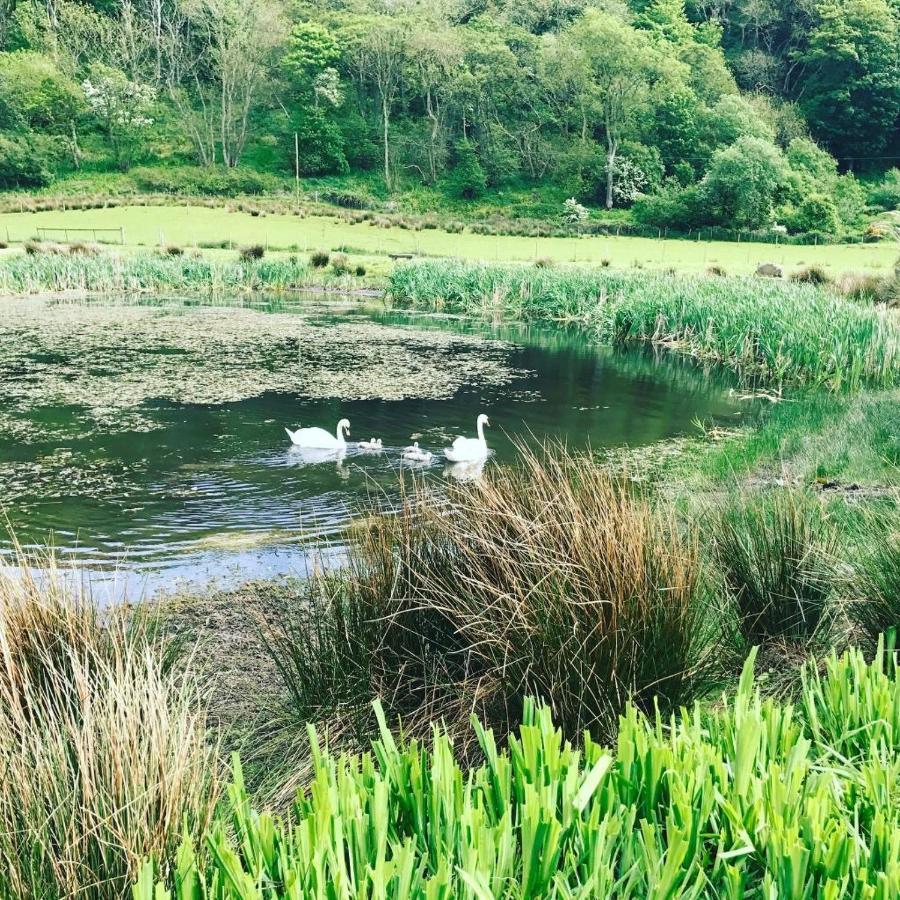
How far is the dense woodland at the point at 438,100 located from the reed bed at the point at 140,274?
97.6 feet

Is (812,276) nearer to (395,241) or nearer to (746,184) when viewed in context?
(395,241)

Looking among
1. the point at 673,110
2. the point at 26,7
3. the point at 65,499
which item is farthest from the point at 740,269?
the point at 26,7

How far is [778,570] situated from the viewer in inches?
181

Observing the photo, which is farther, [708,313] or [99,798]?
[708,313]

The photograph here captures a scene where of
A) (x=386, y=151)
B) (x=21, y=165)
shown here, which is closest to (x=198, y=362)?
(x=21, y=165)

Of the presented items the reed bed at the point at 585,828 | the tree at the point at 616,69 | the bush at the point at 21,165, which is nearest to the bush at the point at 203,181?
the bush at the point at 21,165

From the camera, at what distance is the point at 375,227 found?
50250mm

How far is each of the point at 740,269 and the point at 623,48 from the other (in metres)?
37.2

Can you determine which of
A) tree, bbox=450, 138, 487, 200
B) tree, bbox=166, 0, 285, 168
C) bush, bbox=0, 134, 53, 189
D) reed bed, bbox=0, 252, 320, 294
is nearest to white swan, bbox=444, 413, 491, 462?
reed bed, bbox=0, 252, 320, 294

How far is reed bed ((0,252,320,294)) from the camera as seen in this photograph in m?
28.2

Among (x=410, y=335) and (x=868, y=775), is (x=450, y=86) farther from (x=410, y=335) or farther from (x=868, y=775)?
(x=868, y=775)

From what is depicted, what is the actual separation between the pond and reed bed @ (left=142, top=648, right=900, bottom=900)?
2.44m

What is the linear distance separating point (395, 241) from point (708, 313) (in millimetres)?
28818

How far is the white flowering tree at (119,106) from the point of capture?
64562mm
